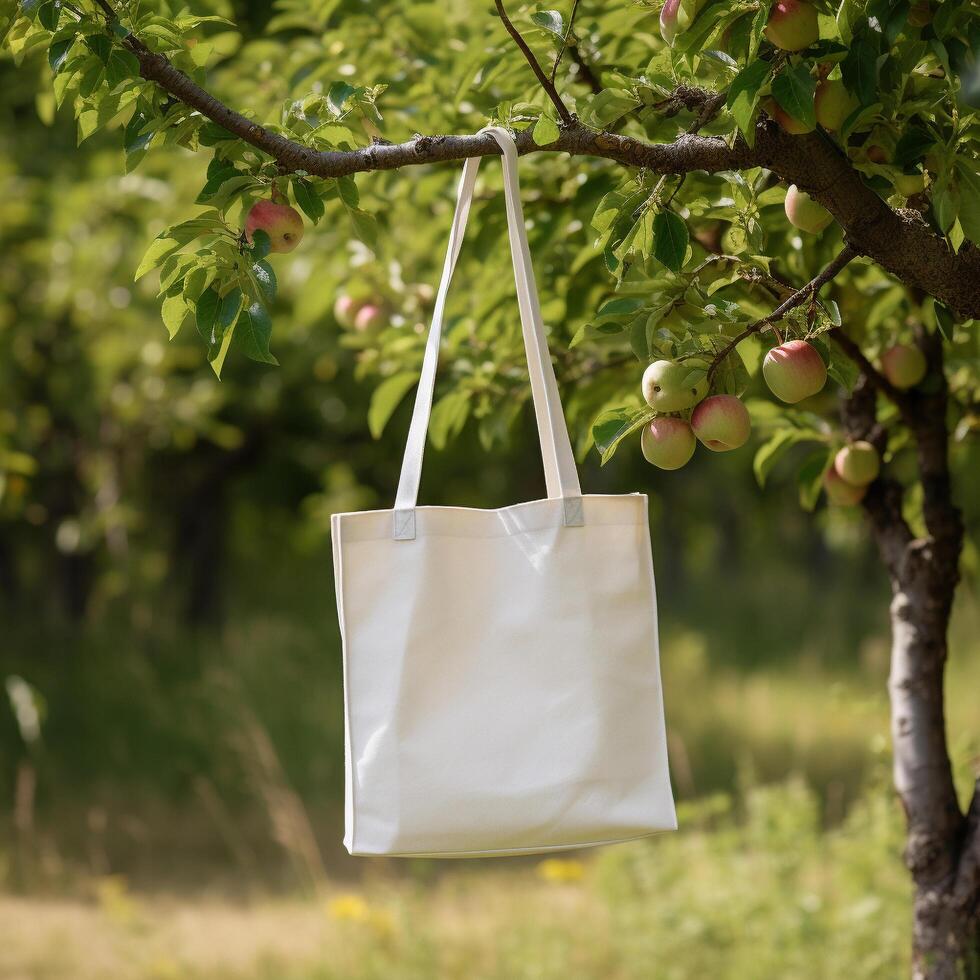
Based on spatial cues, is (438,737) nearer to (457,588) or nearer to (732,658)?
(457,588)

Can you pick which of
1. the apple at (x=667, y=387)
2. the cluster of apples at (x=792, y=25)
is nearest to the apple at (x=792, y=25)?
the cluster of apples at (x=792, y=25)

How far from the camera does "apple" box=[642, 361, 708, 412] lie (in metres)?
1.25

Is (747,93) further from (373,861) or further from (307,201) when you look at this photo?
(373,861)

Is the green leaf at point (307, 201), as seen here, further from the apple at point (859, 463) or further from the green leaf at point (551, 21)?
the apple at point (859, 463)

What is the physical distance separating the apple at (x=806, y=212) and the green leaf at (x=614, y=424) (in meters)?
0.32

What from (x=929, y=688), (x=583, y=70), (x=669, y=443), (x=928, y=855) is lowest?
(x=928, y=855)

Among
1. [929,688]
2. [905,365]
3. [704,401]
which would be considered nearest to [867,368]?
[905,365]

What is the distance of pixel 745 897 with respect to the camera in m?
3.17

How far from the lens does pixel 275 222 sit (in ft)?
4.33

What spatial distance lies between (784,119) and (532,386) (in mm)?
390

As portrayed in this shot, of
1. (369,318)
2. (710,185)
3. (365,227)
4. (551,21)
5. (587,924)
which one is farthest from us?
(587,924)

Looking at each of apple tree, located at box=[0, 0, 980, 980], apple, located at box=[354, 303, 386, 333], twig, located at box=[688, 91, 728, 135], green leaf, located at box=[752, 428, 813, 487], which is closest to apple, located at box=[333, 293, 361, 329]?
apple, located at box=[354, 303, 386, 333]

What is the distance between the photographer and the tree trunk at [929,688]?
1.91 meters

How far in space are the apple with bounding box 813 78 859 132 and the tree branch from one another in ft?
0.07
